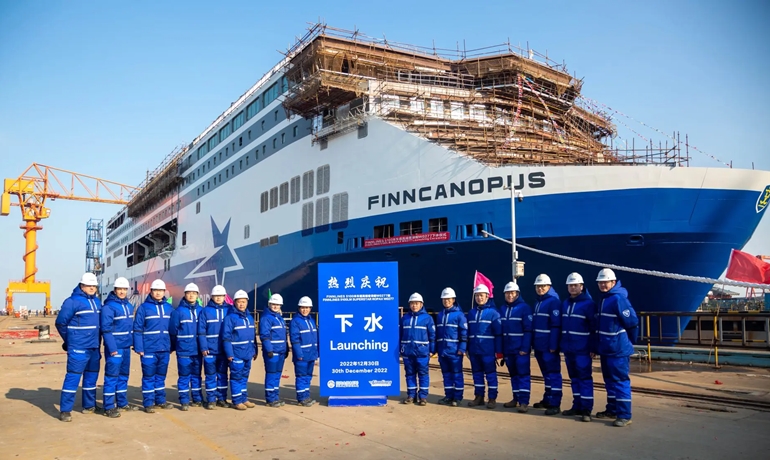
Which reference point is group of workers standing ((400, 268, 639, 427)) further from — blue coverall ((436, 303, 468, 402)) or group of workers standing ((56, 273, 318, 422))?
group of workers standing ((56, 273, 318, 422))

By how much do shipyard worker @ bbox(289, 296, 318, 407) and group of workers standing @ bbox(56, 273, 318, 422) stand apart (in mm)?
15

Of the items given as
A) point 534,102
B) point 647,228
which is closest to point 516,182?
point 647,228

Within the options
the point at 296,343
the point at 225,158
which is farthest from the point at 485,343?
the point at 225,158

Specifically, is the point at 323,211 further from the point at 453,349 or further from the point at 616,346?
the point at 616,346

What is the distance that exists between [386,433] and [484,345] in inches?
91.4

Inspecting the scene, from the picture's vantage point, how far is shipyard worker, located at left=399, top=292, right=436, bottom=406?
868 centimetres

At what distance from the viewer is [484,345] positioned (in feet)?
27.6

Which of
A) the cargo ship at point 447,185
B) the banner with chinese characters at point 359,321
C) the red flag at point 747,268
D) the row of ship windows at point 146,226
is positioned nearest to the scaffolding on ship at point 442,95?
the cargo ship at point 447,185

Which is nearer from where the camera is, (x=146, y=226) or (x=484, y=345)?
(x=484, y=345)

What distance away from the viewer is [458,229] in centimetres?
1723

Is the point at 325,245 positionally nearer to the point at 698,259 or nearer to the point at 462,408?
the point at 698,259

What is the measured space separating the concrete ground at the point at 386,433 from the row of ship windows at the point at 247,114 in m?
20.8

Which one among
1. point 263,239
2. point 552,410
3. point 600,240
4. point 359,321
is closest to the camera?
point 552,410

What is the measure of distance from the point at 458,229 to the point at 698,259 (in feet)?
21.4
